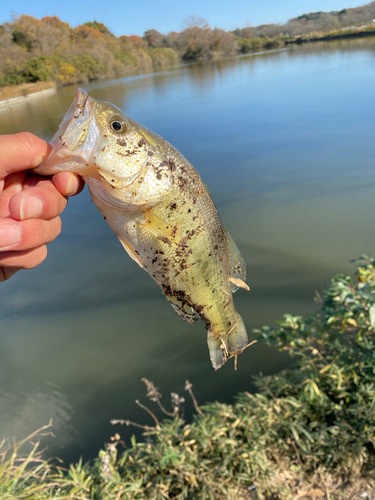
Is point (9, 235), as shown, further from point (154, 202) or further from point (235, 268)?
point (235, 268)

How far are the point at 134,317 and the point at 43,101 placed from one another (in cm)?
1873

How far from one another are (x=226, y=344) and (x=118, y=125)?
1.16 metres

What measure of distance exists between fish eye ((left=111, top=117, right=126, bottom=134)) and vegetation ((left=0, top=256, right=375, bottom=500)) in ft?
6.15

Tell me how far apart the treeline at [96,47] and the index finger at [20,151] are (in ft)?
80.5

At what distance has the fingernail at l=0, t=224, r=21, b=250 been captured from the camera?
1.31m

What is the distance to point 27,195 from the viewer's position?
50.8 inches

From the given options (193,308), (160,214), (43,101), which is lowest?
(193,308)

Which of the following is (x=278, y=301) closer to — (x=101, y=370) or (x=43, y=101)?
(x=101, y=370)

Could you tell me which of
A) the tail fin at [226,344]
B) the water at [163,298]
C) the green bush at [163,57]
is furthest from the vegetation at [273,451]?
the green bush at [163,57]

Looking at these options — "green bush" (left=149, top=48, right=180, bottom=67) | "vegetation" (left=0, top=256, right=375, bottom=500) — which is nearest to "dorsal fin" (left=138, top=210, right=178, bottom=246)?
"vegetation" (left=0, top=256, right=375, bottom=500)

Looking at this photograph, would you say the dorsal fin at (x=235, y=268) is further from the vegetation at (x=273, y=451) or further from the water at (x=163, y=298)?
the water at (x=163, y=298)

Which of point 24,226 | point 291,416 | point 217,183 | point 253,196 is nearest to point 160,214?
point 24,226

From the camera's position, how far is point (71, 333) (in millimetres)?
4605

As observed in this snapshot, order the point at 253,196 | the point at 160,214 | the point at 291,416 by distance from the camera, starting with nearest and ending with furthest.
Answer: the point at 160,214, the point at 291,416, the point at 253,196
